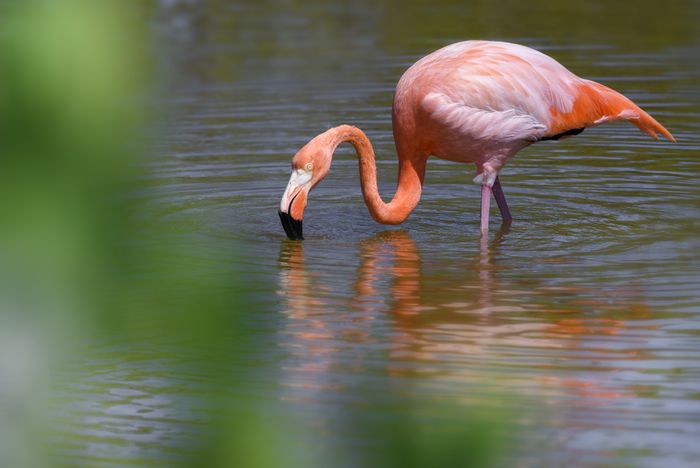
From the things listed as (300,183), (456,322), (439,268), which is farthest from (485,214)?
(456,322)

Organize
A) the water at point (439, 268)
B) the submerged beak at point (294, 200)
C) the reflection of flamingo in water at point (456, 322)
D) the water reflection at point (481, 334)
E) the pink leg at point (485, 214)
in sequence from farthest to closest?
the pink leg at point (485, 214)
the submerged beak at point (294, 200)
the reflection of flamingo in water at point (456, 322)
the water reflection at point (481, 334)
the water at point (439, 268)

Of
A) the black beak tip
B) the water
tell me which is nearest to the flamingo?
the black beak tip

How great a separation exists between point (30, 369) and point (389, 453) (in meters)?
0.17

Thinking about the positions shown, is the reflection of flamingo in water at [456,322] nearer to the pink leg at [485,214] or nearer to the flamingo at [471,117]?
the pink leg at [485,214]

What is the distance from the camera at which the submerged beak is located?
20.4ft

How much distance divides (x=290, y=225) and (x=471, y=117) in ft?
3.49

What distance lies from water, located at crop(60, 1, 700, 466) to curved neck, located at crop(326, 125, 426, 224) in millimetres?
145

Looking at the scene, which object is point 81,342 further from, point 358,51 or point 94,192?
point 358,51

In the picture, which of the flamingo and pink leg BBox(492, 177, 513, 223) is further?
pink leg BBox(492, 177, 513, 223)

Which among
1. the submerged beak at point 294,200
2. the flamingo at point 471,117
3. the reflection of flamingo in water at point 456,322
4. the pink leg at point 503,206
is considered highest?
the flamingo at point 471,117

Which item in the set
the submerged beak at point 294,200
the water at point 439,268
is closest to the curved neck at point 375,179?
the water at point 439,268

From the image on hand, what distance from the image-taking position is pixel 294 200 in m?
6.21

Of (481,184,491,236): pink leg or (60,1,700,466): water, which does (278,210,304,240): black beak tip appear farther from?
(481,184,491,236): pink leg

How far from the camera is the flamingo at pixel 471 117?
633cm
